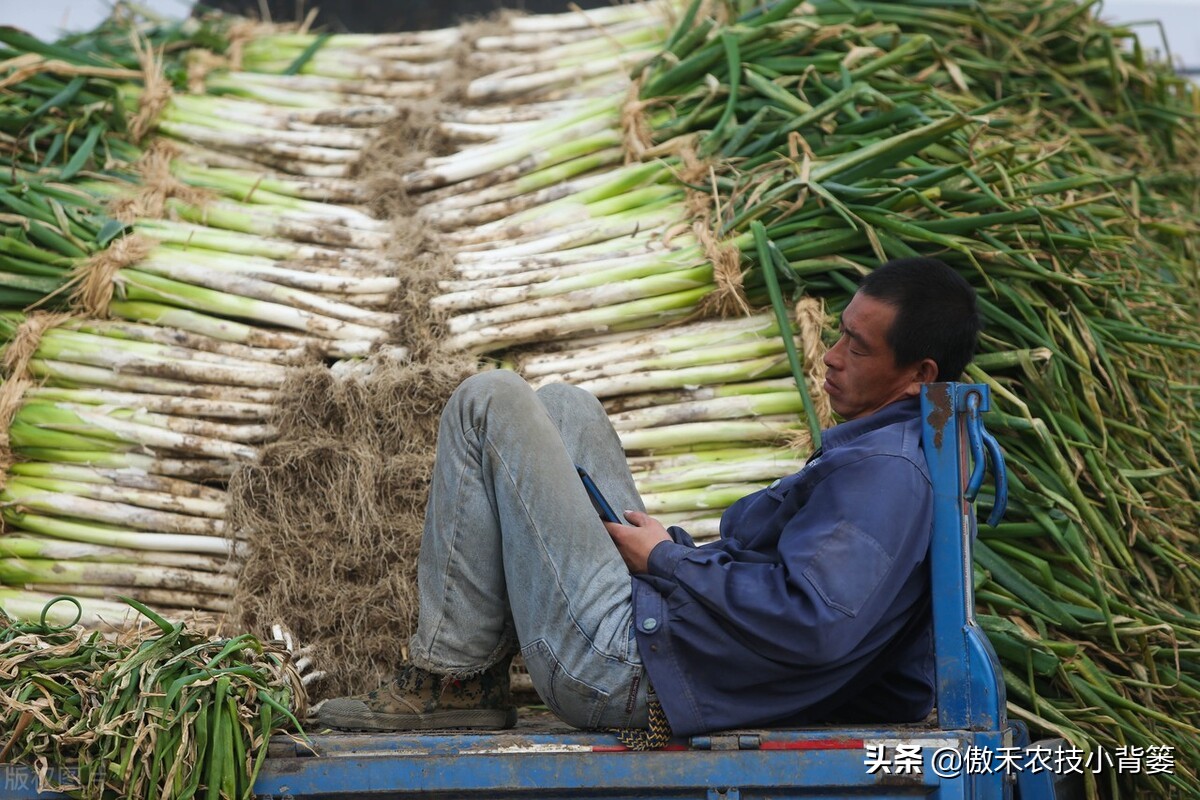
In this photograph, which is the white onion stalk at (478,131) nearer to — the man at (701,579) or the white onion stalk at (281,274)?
the white onion stalk at (281,274)

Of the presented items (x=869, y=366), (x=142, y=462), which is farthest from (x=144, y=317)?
(x=869, y=366)

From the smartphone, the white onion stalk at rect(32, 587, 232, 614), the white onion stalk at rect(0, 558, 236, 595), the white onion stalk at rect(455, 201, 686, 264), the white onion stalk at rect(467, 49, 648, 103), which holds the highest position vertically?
the white onion stalk at rect(467, 49, 648, 103)

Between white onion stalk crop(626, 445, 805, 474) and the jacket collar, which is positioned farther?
white onion stalk crop(626, 445, 805, 474)

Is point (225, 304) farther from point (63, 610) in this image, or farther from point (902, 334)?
point (902, 334)

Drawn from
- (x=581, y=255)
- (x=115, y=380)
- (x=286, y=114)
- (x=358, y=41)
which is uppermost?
(x=358, y=41)

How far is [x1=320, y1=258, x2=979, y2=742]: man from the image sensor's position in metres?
2.31

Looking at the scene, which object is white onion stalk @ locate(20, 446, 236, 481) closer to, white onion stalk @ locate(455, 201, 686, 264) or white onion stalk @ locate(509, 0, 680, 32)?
white onion stalk @ locate(455, 201, 686, 264)

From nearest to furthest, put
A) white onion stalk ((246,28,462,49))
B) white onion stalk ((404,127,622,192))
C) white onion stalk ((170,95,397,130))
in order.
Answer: white onion stalk ((404,127,622,192)) → white onion stalk ((170,95,397,130)) → white onion stalk ((246,28,462,49))

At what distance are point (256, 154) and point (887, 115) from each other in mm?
2441

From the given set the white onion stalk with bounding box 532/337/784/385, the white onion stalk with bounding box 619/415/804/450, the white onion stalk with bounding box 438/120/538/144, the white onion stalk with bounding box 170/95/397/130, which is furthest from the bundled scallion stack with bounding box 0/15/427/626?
the white onion stalk with bounding box 619/415/804/450

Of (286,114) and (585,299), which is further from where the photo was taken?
(286,114)

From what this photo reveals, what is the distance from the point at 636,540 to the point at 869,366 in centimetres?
65

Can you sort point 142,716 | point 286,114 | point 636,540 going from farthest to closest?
point 286,114
point 636,540
point 142,716

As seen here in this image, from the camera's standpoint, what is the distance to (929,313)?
2545mm
